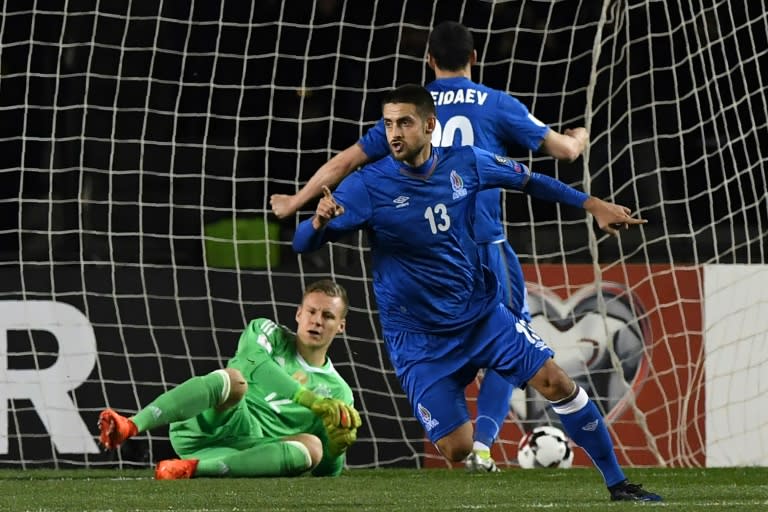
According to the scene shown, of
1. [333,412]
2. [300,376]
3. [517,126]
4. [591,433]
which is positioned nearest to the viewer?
[591,433]

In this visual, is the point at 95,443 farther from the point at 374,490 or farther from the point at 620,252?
the point at 620,252

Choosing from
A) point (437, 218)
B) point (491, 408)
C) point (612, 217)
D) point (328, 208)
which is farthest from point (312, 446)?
point (612, 217)

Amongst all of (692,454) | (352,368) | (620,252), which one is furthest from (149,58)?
(692,454)

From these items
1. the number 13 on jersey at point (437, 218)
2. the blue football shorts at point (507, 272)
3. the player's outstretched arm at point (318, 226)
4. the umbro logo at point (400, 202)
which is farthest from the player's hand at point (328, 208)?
the blue football shorts at point (507, 272)

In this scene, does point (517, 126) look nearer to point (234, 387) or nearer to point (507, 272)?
point (507, 272)

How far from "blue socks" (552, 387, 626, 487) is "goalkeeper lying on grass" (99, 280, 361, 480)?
138 cm

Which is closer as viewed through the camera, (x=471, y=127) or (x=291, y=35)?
(x=471, y=127)

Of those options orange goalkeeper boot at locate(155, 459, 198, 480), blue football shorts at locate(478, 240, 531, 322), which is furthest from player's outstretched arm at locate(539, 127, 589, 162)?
orange goalkeeper boot at locate(155, 459, 198, 480)

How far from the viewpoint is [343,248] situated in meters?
8.21

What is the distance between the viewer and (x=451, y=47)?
6.41m

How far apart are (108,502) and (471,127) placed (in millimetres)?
2248

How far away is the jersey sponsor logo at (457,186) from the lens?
206 inches

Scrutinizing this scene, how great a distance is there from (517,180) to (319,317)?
1.58 m

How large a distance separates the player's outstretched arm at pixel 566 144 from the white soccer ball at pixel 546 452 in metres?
1.40
